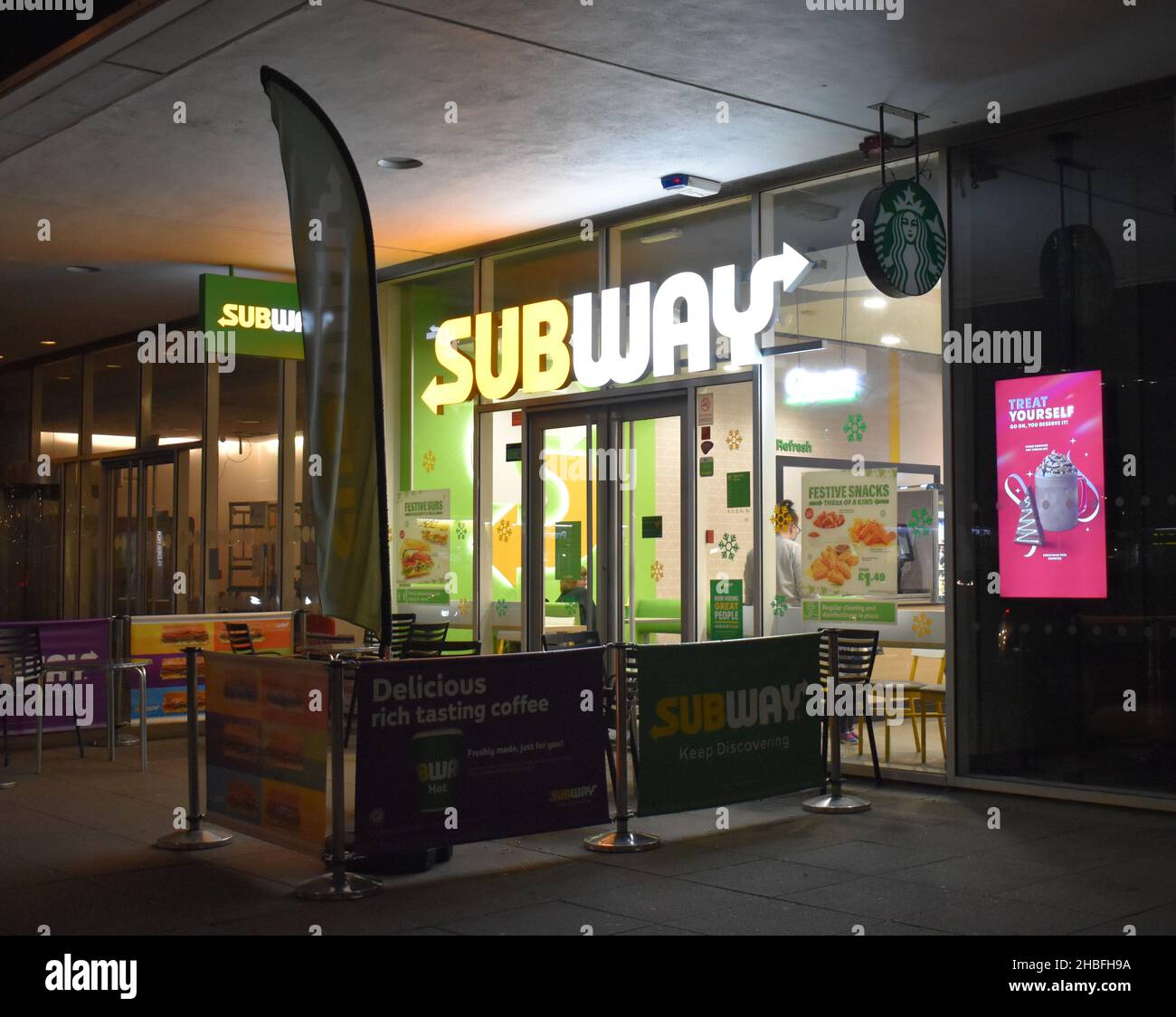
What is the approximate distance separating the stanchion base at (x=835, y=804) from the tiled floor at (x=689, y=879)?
136 millimetres

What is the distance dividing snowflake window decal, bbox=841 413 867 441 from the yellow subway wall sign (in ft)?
17.7

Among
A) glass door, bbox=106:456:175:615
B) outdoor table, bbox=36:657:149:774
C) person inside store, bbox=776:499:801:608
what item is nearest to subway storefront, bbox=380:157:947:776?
person inside store, bbox=776:499:801:608

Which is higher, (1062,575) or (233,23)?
(233,23)

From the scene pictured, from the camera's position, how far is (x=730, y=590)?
9828 millimetres

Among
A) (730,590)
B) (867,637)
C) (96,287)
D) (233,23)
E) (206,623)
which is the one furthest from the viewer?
(96,287)

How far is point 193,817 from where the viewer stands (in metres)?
7.14

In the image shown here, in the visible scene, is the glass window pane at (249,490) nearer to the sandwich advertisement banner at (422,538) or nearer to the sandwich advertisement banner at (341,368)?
the sandwich advertisement banner at (422,538)

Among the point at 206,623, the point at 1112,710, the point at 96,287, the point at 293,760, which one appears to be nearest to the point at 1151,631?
the point at 1112,710

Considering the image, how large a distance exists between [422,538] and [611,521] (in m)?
2.51

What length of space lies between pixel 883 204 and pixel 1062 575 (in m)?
2.49

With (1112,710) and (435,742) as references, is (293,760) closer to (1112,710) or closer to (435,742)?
(435,742)

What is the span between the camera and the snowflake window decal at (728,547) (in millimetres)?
9781

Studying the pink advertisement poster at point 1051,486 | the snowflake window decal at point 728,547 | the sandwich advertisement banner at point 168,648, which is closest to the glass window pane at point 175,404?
the sandwich advertisement banner at point 168,648

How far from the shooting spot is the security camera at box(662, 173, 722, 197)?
9.42 meters
